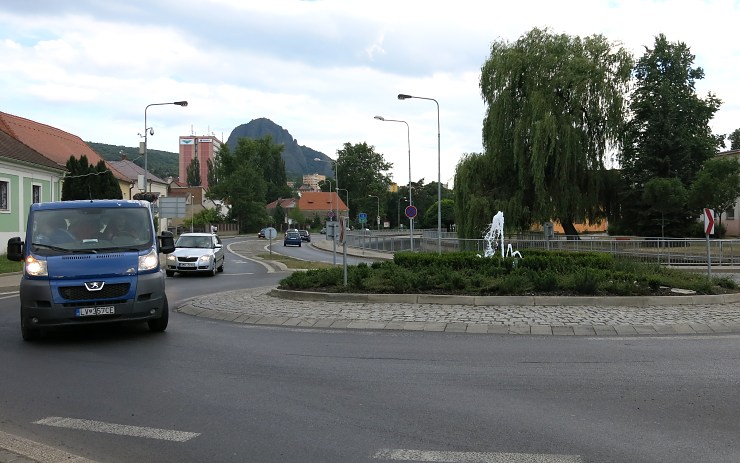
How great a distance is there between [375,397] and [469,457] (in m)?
1.70

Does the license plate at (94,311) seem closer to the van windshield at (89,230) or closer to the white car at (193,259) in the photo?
the van windshield at (89,230)

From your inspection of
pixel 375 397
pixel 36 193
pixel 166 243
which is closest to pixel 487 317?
pixel 375 397

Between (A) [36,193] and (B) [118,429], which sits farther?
(A) [36,193]

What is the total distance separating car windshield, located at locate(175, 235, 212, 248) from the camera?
24.0 m

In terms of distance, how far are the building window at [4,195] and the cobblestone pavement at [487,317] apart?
1019 inches

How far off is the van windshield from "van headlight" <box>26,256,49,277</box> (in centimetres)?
21

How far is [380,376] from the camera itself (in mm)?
6727

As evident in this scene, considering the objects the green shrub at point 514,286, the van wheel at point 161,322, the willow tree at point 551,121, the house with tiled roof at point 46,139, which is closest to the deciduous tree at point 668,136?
the willow tree at point 551,121

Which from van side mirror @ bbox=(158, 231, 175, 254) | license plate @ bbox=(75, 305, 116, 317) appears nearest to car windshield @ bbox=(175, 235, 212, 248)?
van side mirror @ bbox=(158, 231, 175, 254)

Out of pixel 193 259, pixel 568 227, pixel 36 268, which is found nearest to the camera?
pixel 36 268

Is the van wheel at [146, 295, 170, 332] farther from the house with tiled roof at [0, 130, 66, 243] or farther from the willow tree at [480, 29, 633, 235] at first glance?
the house with tiled roof at [0, 130, 66, 243]

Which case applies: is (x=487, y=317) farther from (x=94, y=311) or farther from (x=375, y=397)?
(x=94, y=311)

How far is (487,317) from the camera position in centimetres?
1060

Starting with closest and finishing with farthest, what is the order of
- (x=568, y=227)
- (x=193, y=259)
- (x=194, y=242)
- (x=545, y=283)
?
1. (x=545, y=283)
2. (x=193, y=259)
3. (x=194, y=242)
4. (x=568, y=227)
